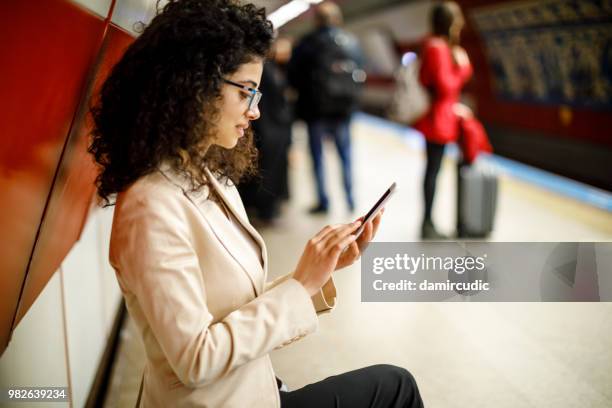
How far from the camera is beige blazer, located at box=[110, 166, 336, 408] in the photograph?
1.15 metres

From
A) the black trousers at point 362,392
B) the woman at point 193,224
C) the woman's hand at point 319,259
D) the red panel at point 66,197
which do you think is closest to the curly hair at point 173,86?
the woman at point 193,224

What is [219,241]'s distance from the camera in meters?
1.28

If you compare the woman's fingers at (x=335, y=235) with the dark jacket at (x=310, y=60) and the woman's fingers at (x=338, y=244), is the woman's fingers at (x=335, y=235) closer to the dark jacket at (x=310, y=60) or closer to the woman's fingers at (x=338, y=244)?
the woman's fingers at (x=338, y=244)

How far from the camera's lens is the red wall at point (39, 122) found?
0.93 m

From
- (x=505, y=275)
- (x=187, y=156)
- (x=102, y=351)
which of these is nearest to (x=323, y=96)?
(x=505, y=275)

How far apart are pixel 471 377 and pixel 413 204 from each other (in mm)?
3652

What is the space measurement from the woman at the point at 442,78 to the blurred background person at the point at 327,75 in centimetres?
102

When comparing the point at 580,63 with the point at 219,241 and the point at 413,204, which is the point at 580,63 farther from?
the point at 219,241

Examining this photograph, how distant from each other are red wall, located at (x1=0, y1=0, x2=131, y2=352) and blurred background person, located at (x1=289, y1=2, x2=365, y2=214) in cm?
417

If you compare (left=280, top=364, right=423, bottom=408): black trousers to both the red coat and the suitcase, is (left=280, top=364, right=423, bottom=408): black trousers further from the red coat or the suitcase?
the suitcase

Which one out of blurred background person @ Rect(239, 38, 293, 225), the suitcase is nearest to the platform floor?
the suitcase

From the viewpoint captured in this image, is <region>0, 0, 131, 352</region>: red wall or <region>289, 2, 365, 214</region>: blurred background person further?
<region>289, 2, 365, 214</region>: blurred background person

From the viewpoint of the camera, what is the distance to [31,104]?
3.33ft

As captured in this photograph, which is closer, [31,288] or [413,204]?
[31,288]
